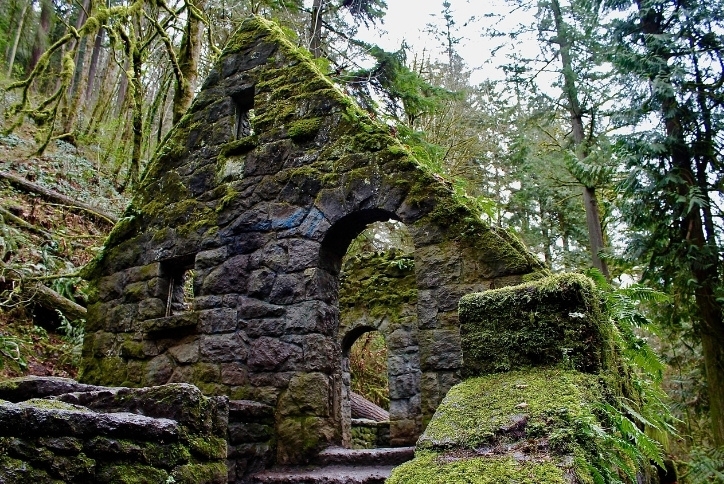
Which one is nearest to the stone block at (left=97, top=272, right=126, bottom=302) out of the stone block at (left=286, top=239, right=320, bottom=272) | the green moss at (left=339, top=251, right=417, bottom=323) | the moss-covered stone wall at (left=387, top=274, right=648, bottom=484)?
the stone block at (left=286, top=239, right=320, bottom=272)

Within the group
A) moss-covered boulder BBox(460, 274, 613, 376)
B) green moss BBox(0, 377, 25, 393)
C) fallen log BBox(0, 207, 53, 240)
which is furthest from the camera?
fallen log BBox(0, 207, 53, 240)

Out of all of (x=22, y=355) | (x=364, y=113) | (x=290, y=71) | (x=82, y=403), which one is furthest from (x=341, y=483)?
(x=22, y=355)

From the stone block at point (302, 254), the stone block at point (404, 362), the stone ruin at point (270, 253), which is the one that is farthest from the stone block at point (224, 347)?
the stone block at point (404, 362)

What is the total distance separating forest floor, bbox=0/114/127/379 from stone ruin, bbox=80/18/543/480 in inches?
68.0

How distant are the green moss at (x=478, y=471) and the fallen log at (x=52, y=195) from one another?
934 cm

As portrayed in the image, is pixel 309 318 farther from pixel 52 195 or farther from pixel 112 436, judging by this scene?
pixel 52 195

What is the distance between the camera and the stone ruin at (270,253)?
13.3 feet

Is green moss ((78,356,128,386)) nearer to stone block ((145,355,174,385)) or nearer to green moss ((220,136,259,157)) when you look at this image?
stone block ((145,355,174,385))

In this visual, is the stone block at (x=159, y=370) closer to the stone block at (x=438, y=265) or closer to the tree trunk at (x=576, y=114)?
the stone block at (x=438, y=265)

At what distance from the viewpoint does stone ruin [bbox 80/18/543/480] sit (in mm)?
4043

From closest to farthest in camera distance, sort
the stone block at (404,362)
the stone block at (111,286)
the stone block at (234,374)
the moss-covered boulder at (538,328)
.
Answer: the moss-covered boulder at (538,328) < the stone block at (234,374) < the stone block at (111,286) < the stone block at (404,362)

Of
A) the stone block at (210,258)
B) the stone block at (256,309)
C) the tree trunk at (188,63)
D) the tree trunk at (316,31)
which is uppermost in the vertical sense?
the tree trunk at (316,31)

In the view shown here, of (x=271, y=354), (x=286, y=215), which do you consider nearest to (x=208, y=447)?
(x=271, y=354)

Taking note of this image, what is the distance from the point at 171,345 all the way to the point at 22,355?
9.36ft
